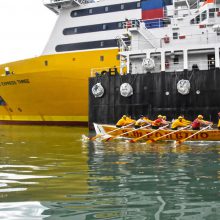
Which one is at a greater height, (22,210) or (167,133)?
(167,133)

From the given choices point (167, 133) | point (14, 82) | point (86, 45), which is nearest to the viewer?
point (167, 133)

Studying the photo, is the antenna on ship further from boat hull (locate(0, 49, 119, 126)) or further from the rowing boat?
the rowing boat

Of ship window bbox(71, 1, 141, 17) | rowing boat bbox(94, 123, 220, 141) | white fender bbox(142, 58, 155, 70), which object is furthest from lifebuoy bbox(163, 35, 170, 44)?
ship window bbox(71, 1, 141, 17)

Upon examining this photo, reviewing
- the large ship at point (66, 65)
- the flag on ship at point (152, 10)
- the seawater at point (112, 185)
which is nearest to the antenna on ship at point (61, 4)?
the large ship at point (66, 65)

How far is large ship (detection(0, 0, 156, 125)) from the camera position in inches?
1013

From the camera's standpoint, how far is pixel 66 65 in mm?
28797

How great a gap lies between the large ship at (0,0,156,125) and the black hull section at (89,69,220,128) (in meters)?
4.58

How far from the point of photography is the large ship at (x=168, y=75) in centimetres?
1848

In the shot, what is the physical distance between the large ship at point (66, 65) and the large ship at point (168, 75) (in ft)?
15.4

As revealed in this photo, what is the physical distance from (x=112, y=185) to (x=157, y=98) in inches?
505

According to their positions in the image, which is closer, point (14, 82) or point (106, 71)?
point (106, 71)

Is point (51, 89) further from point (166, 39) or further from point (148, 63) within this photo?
point (166, 39)

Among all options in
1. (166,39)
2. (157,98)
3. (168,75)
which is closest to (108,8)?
(166,39)

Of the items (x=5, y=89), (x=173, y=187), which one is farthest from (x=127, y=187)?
(x=5, y=89)
